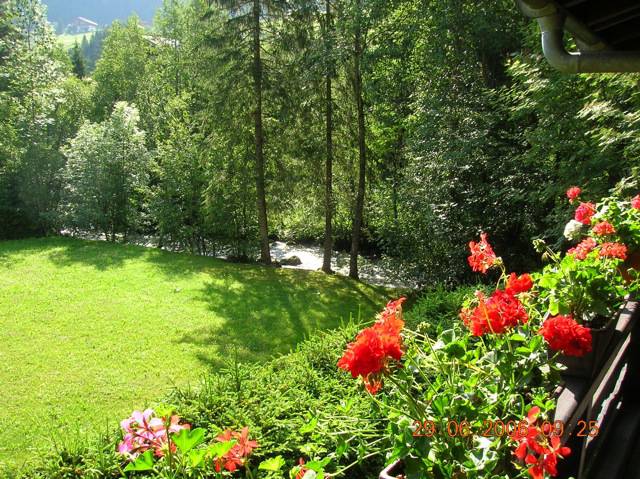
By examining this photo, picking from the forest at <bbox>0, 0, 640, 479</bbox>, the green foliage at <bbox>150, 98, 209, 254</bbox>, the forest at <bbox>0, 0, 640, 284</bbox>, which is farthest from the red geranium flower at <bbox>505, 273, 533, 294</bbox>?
the green foliage at <bbox>150, 98, 209, 254</bbox>

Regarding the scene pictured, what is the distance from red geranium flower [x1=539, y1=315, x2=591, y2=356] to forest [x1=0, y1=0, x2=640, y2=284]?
4.65 meters

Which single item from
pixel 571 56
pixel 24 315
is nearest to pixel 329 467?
pixel 571 56

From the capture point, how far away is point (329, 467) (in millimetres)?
1892

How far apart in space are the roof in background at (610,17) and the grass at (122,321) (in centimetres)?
286

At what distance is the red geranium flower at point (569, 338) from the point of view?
53.4 inches

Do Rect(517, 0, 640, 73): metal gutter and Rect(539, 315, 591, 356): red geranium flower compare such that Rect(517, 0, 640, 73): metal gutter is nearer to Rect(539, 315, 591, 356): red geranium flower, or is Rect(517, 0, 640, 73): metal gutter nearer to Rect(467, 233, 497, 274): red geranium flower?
Rect(467, 233, 497, 274): red geranium flower

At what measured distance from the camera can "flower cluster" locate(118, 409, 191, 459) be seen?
1277 millimetres

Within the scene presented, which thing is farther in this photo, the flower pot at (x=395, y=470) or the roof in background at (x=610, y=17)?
the roof in background at (x=610, y=17)

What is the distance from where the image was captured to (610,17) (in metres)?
2.19

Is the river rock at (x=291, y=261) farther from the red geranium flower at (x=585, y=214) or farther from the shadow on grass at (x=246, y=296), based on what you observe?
the red geranium flower at (x=585, y=214)

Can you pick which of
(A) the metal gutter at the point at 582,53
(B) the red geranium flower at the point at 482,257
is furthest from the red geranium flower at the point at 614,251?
(A) the metal gutter at the point at 582,53

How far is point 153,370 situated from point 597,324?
634 cm

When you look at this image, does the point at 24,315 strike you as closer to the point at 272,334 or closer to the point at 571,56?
the point at 272,334

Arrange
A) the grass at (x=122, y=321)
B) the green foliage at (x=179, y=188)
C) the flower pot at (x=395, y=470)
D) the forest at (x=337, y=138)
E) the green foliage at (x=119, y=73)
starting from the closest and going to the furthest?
the flower pot at (x=395, y=470) < the grass at (x=122, y=321) < the forest at (x=337, y=138) < the green foliage at (x=179, y=188) < the green foliage at (x=119, y=73)
